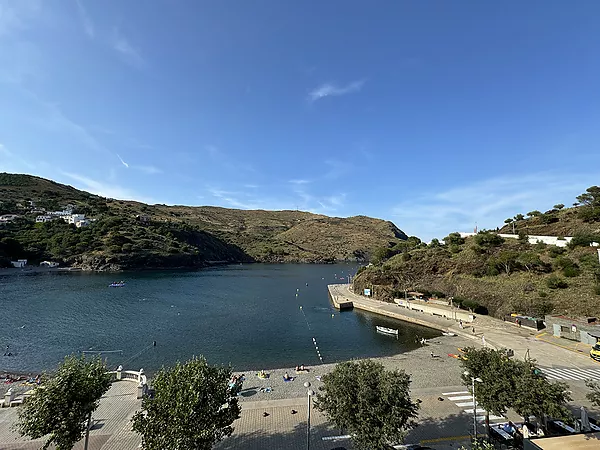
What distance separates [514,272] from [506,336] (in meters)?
20.8

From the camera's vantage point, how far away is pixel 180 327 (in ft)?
154

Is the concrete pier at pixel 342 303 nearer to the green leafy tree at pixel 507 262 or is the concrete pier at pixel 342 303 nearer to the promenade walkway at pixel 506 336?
the promenade walkway at pixel 506 336

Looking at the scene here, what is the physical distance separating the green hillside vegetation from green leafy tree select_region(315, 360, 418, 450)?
3887cm

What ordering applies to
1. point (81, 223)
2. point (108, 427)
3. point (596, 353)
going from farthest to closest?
point (81, 223) < point (596, 353) < point (108, 427)

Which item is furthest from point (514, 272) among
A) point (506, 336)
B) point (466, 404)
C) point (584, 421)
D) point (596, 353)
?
point (584, 421)

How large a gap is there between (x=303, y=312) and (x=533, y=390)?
4861 cm

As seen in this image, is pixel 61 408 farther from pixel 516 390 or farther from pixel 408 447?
pixel 516 390

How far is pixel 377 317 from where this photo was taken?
52.3m

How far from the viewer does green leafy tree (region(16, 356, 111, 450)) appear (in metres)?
11.3

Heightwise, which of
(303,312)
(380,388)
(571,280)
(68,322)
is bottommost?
(68,322)

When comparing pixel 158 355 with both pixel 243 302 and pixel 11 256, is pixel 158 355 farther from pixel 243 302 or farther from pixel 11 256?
pixel 11 256

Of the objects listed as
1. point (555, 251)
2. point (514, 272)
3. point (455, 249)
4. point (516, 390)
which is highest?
point (455, 249)

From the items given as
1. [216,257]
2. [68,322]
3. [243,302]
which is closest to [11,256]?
[216,257]

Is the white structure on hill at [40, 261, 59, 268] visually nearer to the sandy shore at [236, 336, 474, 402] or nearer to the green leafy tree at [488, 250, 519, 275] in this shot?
the sandy shore at [236, 336, 474, 402]
